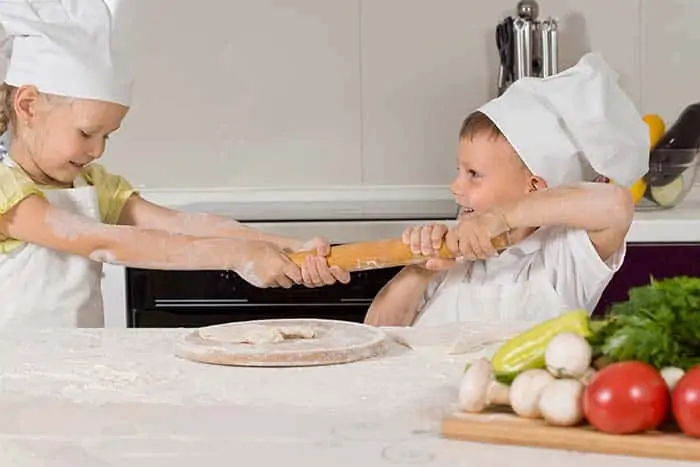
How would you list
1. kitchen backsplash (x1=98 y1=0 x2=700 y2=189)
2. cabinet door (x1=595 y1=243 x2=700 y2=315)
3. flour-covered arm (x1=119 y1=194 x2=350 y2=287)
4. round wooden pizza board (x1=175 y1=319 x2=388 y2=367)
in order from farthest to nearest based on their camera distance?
1. kitchen backsplash (x1=98 y1=0 x2=700 y2=189)
2. cabinet door (x1=595 y1=243 x2=700 y2=315)
3. flour-covered arm (x1=119 y1=194 x2=350 y2=287)
4. round wooden pizza board (x1=175 y1=319 x2=388 y2=367)

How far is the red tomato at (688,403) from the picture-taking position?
0.82 meters

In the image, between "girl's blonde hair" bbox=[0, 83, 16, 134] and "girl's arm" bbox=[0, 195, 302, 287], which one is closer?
"girl's arm" bbox=[0, 195, 302, 287]

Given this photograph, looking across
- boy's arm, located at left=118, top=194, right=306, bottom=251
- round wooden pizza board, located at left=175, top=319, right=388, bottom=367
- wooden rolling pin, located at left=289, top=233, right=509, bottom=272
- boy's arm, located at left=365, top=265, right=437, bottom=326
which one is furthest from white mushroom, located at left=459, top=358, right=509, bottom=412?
boy's arm, located at left=118, top=194, right=306, bottom=251

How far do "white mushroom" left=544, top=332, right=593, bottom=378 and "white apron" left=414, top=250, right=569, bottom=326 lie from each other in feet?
2.48

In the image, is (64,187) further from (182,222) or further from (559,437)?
(559,437)

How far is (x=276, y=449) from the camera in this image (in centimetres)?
88

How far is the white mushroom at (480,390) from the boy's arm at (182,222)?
3.00ft

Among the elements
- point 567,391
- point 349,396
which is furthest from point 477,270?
point 567,391

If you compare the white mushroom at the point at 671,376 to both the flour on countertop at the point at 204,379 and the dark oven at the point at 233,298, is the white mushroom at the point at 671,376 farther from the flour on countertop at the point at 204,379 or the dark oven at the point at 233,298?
the dark oven at the point at 233,298

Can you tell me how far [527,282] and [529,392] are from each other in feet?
2.72

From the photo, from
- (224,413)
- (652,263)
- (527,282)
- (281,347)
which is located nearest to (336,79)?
(652,263)

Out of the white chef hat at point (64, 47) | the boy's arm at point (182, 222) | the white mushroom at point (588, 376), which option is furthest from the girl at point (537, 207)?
the white mushroom at point (588, 376)

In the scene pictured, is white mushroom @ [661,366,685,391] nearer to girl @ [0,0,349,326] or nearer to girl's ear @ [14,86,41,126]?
girl @ [0,0,349,326]

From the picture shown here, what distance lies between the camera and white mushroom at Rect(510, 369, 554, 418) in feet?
2.92
